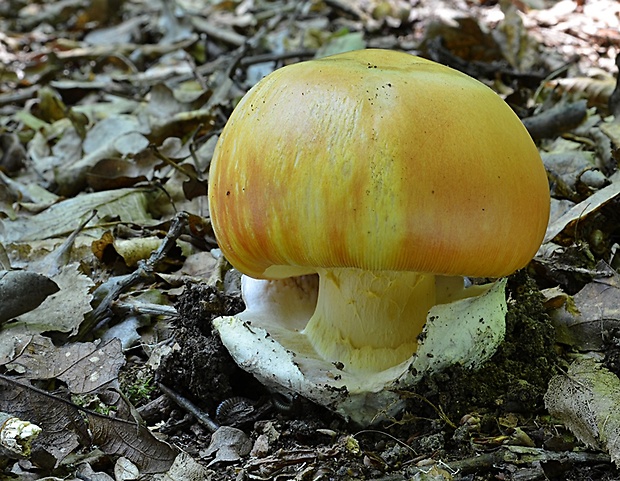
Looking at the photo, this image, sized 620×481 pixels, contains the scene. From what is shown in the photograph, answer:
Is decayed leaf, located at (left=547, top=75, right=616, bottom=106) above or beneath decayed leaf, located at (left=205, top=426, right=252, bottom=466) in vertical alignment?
beneath

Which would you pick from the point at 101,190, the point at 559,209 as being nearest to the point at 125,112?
the point at 101,190

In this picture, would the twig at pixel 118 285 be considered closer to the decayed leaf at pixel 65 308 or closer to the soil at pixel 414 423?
the decayed leaf at pixel 65 308

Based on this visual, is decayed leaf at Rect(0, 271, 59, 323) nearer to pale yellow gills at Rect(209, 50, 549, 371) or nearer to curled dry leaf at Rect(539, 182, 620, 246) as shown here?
pale yellow gills at Rect(209, 50, 549, 371)

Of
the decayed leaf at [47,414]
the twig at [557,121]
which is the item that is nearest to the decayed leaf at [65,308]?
the decayed leaf at [47,414]

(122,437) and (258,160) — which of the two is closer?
(258,160)

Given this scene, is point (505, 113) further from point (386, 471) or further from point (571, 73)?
point (571, 73)

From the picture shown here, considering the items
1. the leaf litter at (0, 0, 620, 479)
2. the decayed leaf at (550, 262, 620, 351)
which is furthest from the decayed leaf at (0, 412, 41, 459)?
the decayed leaf at (550, 262, 620, 351)
